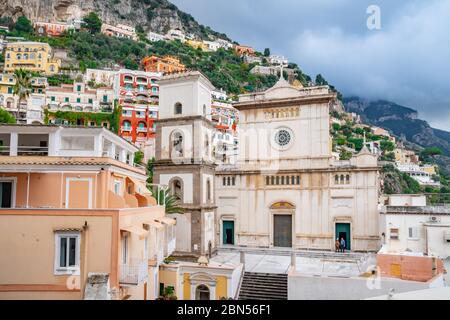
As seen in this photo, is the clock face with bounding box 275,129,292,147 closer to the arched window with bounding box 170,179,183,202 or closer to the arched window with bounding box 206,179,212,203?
the arched window with bounding box 206,179,212,203

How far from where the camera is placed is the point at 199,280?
20.6m

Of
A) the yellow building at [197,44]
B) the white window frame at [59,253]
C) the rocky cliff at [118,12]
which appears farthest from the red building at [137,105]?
the rocky cliff at [118,12]

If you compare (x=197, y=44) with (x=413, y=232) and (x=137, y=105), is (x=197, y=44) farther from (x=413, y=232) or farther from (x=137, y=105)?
(x=413, y=232)

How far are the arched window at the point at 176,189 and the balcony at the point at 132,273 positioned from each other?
12397 mm

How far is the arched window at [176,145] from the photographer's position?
27.1 meters

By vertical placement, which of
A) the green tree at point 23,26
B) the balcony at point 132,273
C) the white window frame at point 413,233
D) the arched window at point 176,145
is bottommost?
the balcony at point 132,273

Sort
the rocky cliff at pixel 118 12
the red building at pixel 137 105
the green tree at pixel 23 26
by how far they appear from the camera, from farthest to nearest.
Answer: the rocky cliff at pixel 118 12, the green tree at pixel 23 26, the red building at pixel 137 105

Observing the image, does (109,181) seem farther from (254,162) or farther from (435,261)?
(254,162)

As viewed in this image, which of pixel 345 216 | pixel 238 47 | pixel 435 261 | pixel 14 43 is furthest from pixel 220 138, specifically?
pixel 238 47

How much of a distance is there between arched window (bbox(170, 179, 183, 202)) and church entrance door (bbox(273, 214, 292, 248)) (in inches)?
387

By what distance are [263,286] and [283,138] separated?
1500 cm

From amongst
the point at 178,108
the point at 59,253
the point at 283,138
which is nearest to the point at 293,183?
the point at 283,138

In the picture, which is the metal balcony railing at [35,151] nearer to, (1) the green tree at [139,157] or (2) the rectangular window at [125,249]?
(2) the rectangular window at [125,249]

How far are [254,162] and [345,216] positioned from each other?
895 centimetres
